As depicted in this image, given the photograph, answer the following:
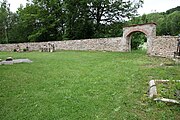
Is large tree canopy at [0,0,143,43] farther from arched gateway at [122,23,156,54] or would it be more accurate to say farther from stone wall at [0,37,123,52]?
arched gateway at [122,23,156,54]

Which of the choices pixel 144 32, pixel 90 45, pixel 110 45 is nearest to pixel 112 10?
pixel 90 45

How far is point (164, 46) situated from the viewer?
12781 millimetres

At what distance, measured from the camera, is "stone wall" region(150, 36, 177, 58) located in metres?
12.0

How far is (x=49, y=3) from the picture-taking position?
29750mm

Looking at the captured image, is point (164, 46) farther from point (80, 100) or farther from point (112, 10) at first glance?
point (112, 10)

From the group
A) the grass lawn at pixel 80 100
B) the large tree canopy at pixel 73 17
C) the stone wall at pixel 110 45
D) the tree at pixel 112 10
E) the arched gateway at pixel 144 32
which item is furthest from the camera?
the large tree canopy at pixel 73 17

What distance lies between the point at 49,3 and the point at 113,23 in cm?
1014

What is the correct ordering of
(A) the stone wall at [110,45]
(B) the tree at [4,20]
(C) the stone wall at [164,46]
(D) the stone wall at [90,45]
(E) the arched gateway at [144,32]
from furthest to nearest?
(B) the tree at [4,20], (D) the stone wall at [90,45], (E) the arched gateway at [144,32], (A) the stone wall at [110,45], (C) the stone wall at [164,46]

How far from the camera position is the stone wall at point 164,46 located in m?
12.0

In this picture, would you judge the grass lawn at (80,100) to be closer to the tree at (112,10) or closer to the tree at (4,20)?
the tree at (112,10)

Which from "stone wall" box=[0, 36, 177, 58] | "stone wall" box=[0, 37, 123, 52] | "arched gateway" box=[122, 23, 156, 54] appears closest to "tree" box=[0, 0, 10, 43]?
"stone wall" box=[0, 36, 177, 58]

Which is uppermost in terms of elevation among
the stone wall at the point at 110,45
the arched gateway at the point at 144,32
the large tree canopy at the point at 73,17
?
the large tree canopy at the point at 73,17

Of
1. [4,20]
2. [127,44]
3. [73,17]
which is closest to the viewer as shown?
[127,44]

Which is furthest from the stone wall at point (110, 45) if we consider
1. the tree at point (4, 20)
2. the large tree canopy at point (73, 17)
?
the tree at point (4, 20)
